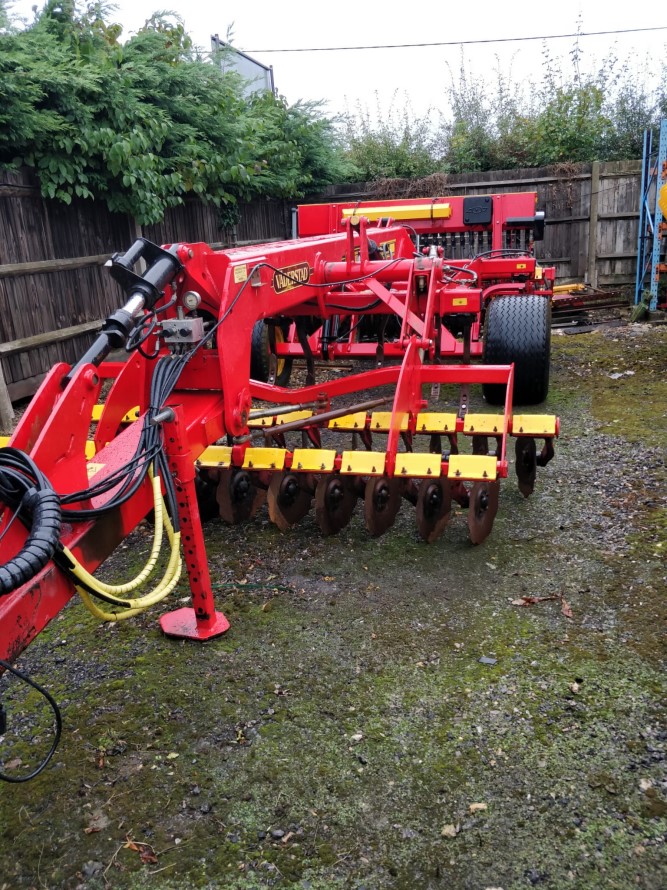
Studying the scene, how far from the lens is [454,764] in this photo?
2.43m

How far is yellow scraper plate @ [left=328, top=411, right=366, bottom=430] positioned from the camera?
14.6 feet

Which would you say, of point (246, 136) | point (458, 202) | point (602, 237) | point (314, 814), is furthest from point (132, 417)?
point (602, 237)

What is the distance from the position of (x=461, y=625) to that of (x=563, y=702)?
621 millimetres

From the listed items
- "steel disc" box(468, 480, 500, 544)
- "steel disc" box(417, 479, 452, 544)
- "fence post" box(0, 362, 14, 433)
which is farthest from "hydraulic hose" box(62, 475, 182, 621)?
"fence post" box(0, 362, 14, 433)

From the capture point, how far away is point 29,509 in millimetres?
2029

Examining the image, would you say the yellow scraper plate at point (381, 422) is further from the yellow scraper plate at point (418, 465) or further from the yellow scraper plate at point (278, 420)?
the yellow scraper plate at point (418, 465)

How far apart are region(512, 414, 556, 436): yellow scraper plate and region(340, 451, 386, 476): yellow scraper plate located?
91 centimetres

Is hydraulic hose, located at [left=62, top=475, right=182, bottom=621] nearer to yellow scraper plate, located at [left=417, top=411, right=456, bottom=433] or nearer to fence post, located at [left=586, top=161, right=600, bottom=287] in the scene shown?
yellow scraper plate, located at [left=417, top=411, right=456, bottom=433]

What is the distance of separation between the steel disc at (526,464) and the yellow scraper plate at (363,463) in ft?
3.31

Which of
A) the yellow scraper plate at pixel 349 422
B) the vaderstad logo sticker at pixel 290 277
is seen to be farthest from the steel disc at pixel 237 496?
the vaderstad logo sticker at pixel 290 277

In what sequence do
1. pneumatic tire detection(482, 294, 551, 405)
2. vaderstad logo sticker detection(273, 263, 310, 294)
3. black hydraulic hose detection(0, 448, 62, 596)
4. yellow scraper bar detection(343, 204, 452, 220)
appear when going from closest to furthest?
1. black hydraulic hose detection(0, 448, 62, 596)
2. vaderstad logo sticker detection(273, 263, 310, 294)
3. pneumatic tire detection(482, 294, 551, 405)
4. yellow scraper bar detection(343, 204, 452, 220)

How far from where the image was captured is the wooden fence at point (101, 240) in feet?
22.5

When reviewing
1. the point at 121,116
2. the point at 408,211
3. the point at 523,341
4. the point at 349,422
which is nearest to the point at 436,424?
the point at 349,422

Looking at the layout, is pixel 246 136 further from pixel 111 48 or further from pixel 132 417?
pixel 132 417
